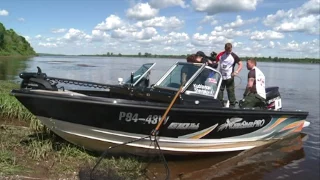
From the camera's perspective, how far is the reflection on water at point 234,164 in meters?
5.87

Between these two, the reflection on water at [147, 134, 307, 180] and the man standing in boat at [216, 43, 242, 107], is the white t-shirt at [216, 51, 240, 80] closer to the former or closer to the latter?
the man standing in boat at [216, 43, 242, 107]

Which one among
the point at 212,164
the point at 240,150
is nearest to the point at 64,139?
the point at 212,164

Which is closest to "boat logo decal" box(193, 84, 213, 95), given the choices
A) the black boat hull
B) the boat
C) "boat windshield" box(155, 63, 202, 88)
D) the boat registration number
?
the boat

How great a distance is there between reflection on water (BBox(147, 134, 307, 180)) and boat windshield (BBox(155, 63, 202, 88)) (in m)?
1.53

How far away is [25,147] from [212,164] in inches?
142

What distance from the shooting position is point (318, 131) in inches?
400

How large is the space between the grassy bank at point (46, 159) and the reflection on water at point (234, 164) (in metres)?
0.58

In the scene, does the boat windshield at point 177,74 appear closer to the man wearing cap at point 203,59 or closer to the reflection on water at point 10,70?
the man wearing cap at point 203,59

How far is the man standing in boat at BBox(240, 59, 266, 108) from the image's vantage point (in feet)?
22.7

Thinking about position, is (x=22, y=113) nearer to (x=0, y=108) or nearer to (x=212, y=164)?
(x=0, y=108)

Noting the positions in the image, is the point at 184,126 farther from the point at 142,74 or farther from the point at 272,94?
the point at 272,94

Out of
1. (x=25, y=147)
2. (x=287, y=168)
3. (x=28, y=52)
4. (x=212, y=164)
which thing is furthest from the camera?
(x=28, y=52)

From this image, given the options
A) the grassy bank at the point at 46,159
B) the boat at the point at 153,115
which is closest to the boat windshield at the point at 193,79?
the boat at the point at 153,115

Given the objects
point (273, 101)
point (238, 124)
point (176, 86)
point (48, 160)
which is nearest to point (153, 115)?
point (176, 86)
